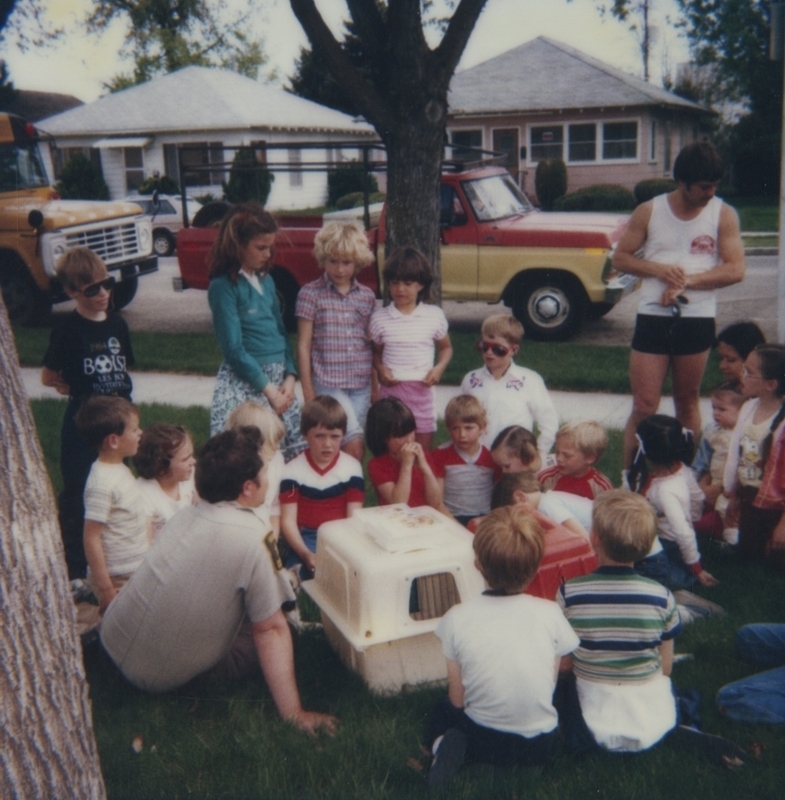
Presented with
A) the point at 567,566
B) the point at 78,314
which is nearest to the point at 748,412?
the point at 567,566

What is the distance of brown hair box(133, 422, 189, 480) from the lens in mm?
4129

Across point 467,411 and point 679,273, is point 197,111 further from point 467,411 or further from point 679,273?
point 467,411

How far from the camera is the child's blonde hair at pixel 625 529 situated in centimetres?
305

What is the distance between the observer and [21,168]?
1359 centimetres

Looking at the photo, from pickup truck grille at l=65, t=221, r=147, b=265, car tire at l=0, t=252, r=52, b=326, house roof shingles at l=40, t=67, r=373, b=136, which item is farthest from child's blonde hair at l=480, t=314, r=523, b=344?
house roof shingles at l=40, t=67, r=373, b=136

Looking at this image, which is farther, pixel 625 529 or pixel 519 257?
pixel 519 257

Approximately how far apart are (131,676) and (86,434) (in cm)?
106

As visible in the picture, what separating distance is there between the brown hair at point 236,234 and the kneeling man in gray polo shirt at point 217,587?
153 cm

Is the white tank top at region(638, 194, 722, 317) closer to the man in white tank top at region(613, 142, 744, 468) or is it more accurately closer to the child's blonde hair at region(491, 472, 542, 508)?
the man in white tank top at region(613, 142, 744, 468)

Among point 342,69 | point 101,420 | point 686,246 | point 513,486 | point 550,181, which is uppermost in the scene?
point 342,69

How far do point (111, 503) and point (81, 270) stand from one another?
4.34 feet

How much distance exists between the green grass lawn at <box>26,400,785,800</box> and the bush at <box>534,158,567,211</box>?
2746cm

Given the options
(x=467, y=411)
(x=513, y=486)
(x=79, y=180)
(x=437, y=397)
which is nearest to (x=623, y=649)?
(x=513, y=486)

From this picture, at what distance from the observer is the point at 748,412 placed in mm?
4617
